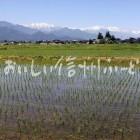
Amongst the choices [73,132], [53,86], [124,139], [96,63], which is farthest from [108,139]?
[96,63]

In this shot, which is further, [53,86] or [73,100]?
[53,86]

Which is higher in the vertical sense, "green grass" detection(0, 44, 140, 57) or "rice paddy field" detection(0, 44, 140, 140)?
"rice paddy field" detection(0, 44, 140, 140)

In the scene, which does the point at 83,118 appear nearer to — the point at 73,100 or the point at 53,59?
the point at 73,100

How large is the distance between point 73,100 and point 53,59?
22.6 metres

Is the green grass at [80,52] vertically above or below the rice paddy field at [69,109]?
below

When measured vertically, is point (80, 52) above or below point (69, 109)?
below

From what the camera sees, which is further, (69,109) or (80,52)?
(80,52)

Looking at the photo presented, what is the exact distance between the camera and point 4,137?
9.55 metres

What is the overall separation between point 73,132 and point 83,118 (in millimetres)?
1638

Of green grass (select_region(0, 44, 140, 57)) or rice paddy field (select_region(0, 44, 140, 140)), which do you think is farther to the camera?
green grass (select_region(0, 44, 140, 57))

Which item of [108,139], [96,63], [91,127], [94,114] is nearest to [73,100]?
[94,114]

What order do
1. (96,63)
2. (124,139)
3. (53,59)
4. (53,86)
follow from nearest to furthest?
(124,139) < (53,86) < (96,63) < (53,59)

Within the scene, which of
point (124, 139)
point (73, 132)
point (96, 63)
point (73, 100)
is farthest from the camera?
point (96, 63)

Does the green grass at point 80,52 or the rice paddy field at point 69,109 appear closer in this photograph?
the rice paddy field at point 69,109
